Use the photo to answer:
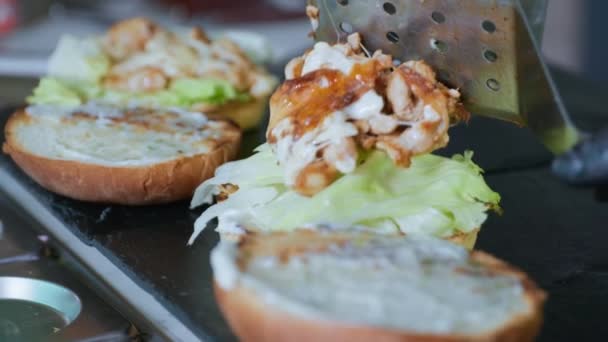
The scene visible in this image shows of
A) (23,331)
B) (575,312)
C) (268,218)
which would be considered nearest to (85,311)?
(23,331)

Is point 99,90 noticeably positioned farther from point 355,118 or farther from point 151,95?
point 355,118

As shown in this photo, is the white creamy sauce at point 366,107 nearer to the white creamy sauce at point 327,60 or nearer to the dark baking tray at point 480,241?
the white creamy sauce at point 327,60

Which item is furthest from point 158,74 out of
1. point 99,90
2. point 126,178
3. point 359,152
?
point 359,152

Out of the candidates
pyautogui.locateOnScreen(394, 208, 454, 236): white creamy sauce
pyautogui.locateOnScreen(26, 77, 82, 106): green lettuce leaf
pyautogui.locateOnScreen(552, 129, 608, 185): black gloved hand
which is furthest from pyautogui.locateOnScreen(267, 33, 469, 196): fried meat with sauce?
pyautogui.locateOnScreen(26, 77, 82, 106): green lettuce leaf

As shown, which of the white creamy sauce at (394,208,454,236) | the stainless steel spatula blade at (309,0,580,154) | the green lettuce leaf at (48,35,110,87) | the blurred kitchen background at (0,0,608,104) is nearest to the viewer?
the stainless steel spatula blade at (309,0,580,154)

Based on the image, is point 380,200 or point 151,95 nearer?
point 380,200

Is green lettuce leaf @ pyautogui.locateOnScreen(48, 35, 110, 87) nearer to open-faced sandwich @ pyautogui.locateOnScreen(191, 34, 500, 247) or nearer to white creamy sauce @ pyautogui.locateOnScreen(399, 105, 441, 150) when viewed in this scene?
open-faced sandwich @ pyautogui.locateOnScreen(191, 34, 500, 247)
